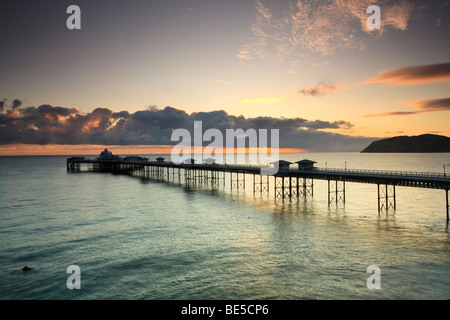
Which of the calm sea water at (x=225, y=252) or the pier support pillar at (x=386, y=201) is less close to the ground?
the pier support pillar at (x=386, y=201)

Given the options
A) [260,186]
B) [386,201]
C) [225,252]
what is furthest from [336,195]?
[260,186]

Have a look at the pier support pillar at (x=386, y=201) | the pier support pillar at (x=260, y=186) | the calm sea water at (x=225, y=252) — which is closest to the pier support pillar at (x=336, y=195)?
the calm sea water at (x=225, y=252)

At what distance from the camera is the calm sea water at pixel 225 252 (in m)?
23.3

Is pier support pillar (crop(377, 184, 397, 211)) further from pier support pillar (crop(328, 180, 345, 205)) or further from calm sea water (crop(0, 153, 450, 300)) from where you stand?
pier support pillar (crop(328, 180, 345, 205))

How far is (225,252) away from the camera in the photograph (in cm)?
3144

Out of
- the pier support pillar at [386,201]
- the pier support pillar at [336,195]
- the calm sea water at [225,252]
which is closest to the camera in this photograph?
the calm sea water at [225,252]

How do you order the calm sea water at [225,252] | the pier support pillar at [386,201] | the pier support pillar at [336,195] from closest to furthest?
the calm sea water at [225,252], the pier support pillar at [386,201], the pier support pillar at [336,195]

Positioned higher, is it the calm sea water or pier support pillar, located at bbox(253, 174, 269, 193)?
pier support pillar, located at bbox(253, 174, 269, 193)

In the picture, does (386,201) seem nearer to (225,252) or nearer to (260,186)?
(225,252)

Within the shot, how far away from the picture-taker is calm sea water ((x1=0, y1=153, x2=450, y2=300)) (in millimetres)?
23266

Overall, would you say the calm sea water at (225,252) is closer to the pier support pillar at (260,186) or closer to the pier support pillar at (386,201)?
the pier support pillar at (386,201)

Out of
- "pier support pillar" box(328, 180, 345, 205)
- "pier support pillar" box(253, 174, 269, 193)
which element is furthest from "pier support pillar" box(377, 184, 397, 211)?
"pier support pillar" box(253, 174, 269, 193)
